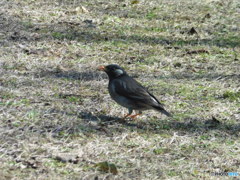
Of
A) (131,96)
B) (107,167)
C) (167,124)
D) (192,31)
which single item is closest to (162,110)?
(167,124)

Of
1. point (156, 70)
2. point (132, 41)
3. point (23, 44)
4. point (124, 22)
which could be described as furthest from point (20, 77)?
point (124, 22)

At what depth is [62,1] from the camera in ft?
40.7

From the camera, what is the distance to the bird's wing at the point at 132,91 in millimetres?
7031

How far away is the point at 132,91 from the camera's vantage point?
721cm

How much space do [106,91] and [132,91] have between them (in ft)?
2.98

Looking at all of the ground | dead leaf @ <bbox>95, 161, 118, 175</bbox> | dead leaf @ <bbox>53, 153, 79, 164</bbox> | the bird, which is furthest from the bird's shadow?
dead leaf @ <bbox>95, 161, 118, 175</bbox>

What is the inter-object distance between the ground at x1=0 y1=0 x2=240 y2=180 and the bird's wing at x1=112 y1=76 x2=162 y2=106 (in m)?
0.31

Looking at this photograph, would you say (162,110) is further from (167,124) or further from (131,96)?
(131,96)

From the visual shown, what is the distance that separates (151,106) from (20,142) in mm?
2030

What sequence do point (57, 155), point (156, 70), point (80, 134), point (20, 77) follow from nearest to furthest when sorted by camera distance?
1. point (57, 155)
2. point (80, 134)
3. point (20, 77)
4. point (156, 70)

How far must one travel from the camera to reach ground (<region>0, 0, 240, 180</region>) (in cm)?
555

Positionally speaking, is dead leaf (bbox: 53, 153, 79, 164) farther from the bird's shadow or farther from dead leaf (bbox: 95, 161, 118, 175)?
the bird's shadow

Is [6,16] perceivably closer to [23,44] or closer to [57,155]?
[23,44]

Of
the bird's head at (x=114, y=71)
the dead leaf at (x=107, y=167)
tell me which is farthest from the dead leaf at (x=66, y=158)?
the bird's head at (x=114, y=71)
